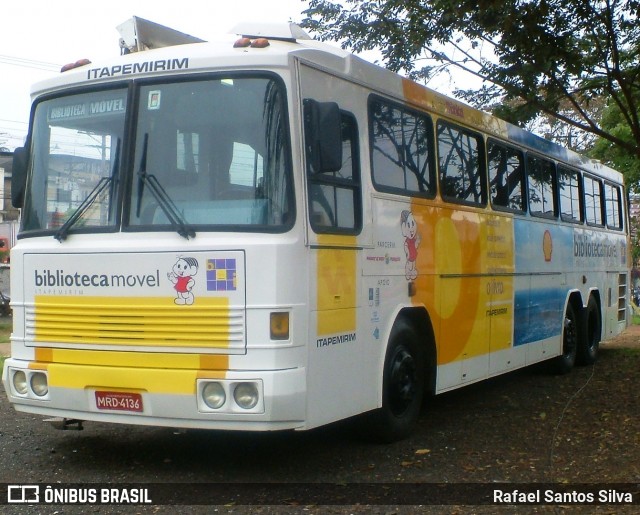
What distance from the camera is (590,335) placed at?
1366 cm

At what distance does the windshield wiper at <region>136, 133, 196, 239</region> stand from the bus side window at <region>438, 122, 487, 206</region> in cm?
311

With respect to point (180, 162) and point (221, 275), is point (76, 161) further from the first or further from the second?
point (221, 275)

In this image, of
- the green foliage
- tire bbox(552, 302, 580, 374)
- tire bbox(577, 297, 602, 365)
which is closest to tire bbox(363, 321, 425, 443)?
tire bbox(552, 302, 580, 374)

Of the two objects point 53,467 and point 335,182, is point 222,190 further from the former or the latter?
point 53,467

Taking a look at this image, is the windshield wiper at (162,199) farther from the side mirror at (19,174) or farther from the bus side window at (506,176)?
the bus side window at (506,176)

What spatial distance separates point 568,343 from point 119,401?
26.0ft

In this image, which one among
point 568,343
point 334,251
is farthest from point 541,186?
point 334,251

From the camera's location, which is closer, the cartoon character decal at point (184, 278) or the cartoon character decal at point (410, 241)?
the cartoon character decal at point (184, 278)

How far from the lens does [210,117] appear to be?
6328mm

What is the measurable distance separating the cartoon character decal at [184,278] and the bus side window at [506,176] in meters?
4.54

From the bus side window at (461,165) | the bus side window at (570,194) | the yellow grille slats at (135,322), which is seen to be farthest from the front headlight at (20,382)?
the bus side window at (570,194)

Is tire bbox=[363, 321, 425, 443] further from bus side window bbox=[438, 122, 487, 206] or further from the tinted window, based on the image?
bus side window bbox=[438, 122, 487, 206]

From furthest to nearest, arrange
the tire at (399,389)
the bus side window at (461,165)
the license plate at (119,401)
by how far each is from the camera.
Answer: the bus side window at (461,165) → the tire at (399,389) → the license plate at (119,401)

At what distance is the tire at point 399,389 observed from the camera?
7.41 meters
